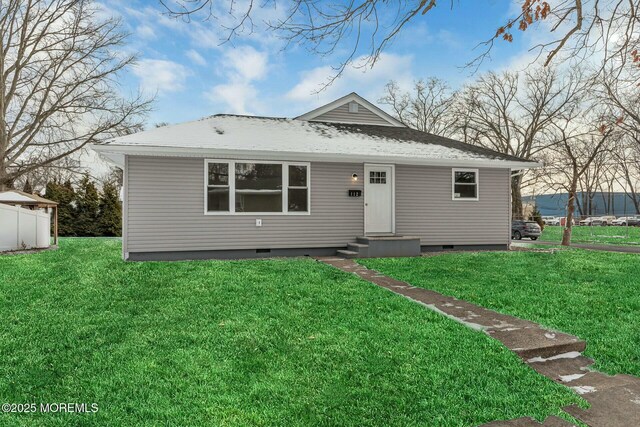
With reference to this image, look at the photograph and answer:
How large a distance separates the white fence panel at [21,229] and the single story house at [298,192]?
4.57m

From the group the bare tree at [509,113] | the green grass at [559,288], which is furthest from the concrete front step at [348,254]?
the bare tree at [509,113]

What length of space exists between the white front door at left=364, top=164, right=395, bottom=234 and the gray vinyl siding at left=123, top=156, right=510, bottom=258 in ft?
0.65

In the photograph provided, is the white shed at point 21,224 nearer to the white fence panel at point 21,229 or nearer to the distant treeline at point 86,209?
the white fence panel at point 21,229

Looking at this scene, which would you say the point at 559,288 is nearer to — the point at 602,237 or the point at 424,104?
the point at 602,237

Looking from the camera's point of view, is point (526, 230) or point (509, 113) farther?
point (509, 113)

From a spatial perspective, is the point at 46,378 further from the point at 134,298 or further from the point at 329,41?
the point at 329,41

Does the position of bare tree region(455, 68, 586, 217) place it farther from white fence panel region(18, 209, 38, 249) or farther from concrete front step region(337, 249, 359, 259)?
white fence panel region(18, 209, 38, 249)

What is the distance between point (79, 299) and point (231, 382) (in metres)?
3.84

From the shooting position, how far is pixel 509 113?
32.5m

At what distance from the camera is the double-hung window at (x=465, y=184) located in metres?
12.6

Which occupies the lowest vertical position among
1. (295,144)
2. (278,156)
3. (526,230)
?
(526,230)

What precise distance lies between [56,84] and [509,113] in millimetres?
31492

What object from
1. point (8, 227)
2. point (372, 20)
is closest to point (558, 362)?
point (372, 20)

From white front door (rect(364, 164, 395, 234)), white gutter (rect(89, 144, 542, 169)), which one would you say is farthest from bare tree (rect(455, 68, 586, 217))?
white front door (rect(364, 164, 395, 234))
